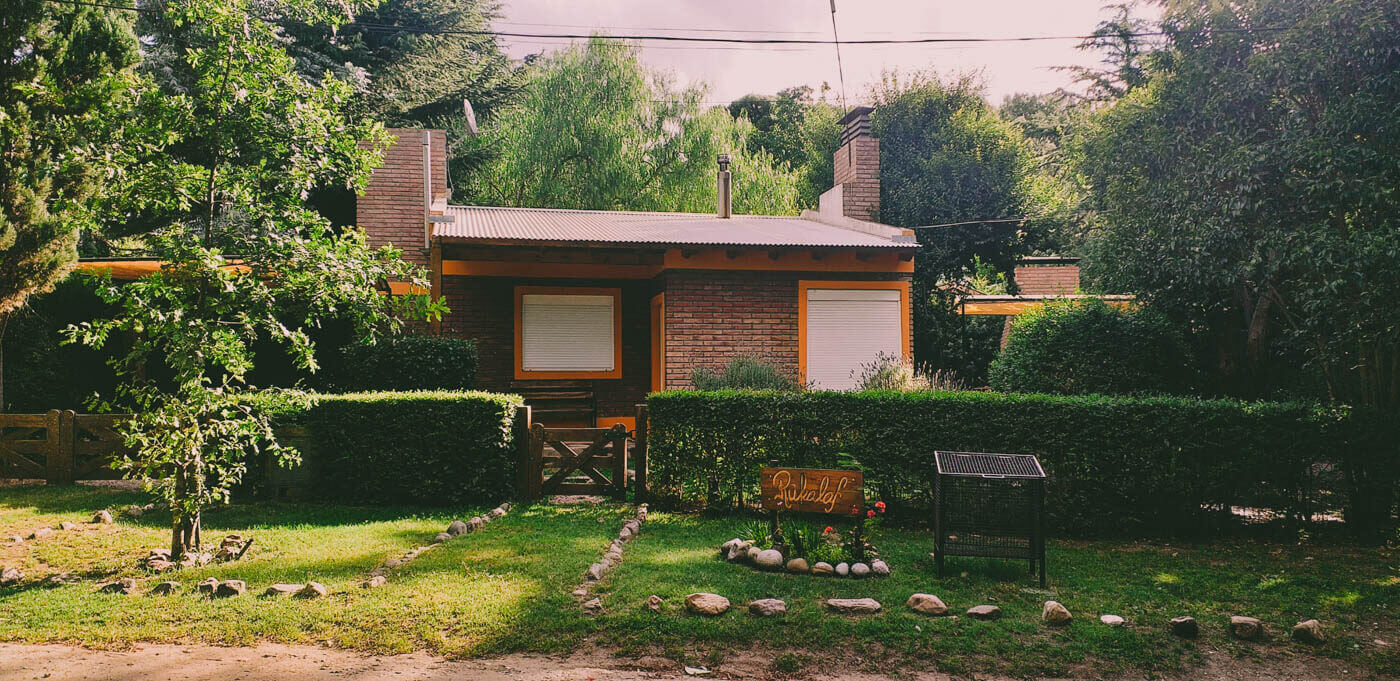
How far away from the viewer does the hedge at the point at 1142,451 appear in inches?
312

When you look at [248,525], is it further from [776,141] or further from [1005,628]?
[776,141]

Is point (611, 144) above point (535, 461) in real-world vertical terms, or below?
above

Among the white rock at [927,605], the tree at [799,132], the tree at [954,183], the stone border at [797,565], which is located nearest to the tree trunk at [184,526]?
the stone border at [797,565]

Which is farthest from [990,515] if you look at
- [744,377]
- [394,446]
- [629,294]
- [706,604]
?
[629,294]

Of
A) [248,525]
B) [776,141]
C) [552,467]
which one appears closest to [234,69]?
[248,525]

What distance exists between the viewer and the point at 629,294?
596 inches

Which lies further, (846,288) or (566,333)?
(566,333)

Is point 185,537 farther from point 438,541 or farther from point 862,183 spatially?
point 862,183

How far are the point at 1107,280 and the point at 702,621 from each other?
10543mm

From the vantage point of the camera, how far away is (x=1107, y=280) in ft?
41.9

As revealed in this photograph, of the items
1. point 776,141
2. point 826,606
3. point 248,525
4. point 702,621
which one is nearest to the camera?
point 702,621

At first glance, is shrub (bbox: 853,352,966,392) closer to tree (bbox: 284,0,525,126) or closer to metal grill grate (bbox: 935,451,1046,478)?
metal grill grate (bbox: 935,451,1046,478)

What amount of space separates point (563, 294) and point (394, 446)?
6000 millimetres

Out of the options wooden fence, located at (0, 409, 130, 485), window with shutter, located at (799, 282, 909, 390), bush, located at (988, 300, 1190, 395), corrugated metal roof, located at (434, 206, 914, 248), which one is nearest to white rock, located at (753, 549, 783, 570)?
corrugated metal roof, located at (434, 206, 914, 248)
